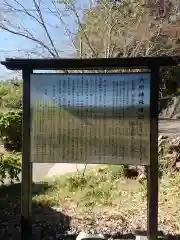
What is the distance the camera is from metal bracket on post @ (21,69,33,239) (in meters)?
4.75

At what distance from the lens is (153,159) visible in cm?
457

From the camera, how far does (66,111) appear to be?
15.4 ft

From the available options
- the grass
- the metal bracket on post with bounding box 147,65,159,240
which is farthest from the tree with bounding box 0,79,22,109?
the metal bracket on post with bounding box 147,65,159,240

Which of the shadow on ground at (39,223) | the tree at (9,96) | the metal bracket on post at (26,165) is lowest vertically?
the shadow on ground at (39,223)

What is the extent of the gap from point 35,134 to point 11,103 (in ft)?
44.6

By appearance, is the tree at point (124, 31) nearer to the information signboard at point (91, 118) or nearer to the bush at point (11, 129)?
the information signboard at point (91, 118)

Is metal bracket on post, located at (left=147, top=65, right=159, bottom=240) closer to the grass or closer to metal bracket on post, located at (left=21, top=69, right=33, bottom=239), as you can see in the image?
the grass

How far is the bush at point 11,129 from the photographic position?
536 inches

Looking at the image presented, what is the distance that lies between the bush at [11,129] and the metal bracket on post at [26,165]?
9.00 m

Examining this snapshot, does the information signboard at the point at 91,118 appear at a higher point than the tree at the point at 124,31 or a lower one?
lower

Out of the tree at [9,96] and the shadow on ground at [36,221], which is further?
the tree at [9,96]

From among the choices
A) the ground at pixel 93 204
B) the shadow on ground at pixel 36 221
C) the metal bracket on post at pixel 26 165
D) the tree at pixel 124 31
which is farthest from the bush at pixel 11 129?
the metal bracket on post at pixel 26 165

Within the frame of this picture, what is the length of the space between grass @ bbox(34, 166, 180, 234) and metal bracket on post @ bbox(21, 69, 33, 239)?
78 cm

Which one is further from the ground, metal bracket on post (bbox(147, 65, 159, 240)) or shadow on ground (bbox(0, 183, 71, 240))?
metal bracket on post (bbox(147, 65, 159, 240))
